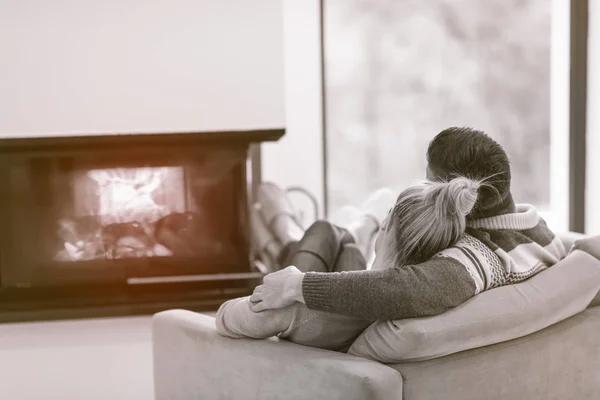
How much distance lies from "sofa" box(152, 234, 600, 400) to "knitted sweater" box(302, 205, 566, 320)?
120mm

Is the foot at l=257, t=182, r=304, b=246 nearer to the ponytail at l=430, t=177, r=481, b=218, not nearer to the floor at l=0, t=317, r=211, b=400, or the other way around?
the floor at l=0, t=317, r=211, b=400

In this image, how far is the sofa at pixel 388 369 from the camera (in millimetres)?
1744

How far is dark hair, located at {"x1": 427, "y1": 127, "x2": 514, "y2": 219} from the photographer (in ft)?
6.39

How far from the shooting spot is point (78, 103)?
12.5ft

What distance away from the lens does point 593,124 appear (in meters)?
4.43

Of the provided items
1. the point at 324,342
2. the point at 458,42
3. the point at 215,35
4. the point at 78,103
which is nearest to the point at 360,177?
the point at 458,42

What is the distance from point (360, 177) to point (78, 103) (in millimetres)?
1747

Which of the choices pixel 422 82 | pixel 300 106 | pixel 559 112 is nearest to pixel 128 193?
pixel 300 106

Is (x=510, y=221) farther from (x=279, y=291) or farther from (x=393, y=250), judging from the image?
(x=279, y=291)

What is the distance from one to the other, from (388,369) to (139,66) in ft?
8.29

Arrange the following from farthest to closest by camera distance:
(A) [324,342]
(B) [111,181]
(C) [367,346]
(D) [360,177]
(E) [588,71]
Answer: (D) [360,177] < (E) [588,71] < (B) [111,181] < (A) [324,342] < (C) [367,346]

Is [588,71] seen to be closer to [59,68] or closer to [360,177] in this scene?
[360,177]

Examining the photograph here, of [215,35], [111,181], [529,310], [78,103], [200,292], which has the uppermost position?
[215,35]

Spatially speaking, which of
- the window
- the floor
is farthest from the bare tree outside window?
the floor
